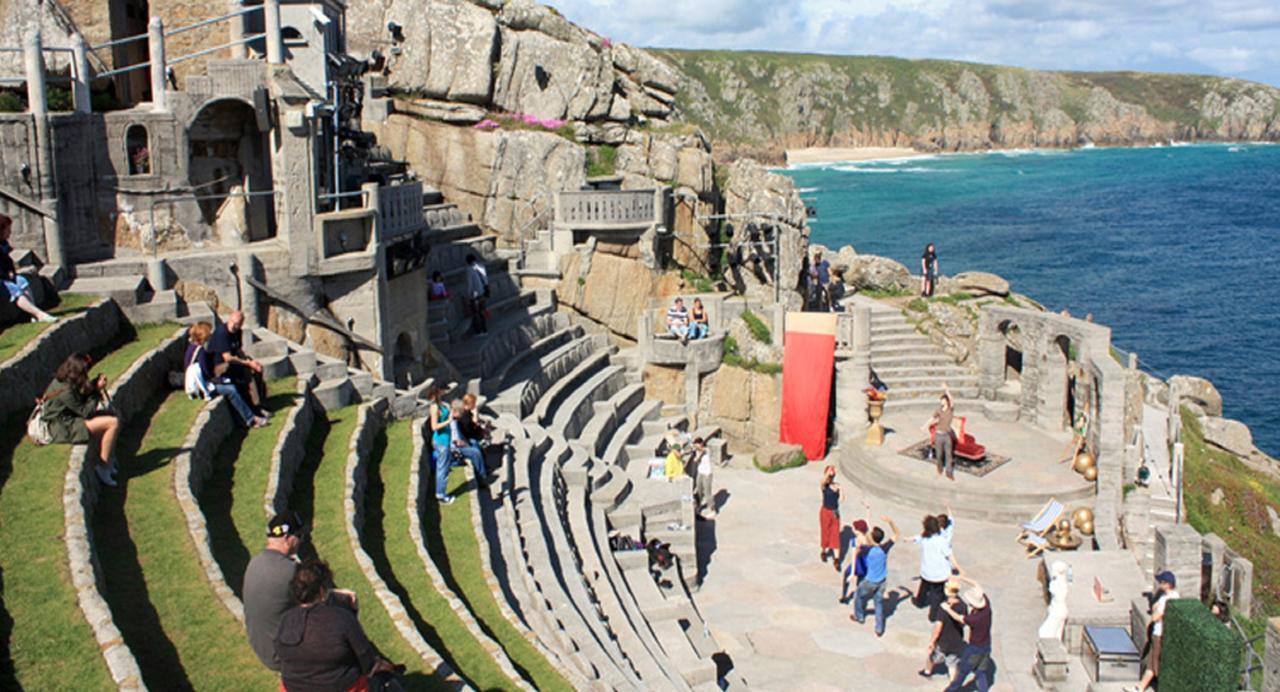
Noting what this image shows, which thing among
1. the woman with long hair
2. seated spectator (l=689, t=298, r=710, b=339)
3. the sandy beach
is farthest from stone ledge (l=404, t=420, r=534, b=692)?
the sandy beach

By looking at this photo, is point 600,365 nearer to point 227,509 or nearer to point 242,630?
point 227,509

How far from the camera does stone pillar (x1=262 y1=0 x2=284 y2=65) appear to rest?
17.9 m

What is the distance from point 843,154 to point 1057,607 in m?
168

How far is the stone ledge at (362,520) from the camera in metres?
9.69

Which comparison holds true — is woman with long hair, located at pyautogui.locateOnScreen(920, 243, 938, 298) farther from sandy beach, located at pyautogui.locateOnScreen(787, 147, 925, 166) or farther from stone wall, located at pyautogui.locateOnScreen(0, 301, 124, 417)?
sandy beach, located at pyautogui.locateOnScreen(787, 147, 925, 166)

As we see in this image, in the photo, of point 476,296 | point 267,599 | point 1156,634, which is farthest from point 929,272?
point 267,599

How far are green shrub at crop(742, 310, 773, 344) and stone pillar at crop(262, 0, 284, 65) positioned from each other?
13.8 m

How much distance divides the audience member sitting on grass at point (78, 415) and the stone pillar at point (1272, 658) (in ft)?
46.1

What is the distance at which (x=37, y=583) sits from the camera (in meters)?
9.25

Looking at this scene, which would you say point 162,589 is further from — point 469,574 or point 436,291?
point 436,291

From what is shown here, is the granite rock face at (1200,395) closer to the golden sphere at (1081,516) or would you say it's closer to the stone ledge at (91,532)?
the golden sphere at (1081,516)

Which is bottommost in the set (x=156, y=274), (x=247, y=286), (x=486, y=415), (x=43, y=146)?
(x=486, y=415)

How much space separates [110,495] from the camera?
38.0 feet

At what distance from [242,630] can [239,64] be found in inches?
447
